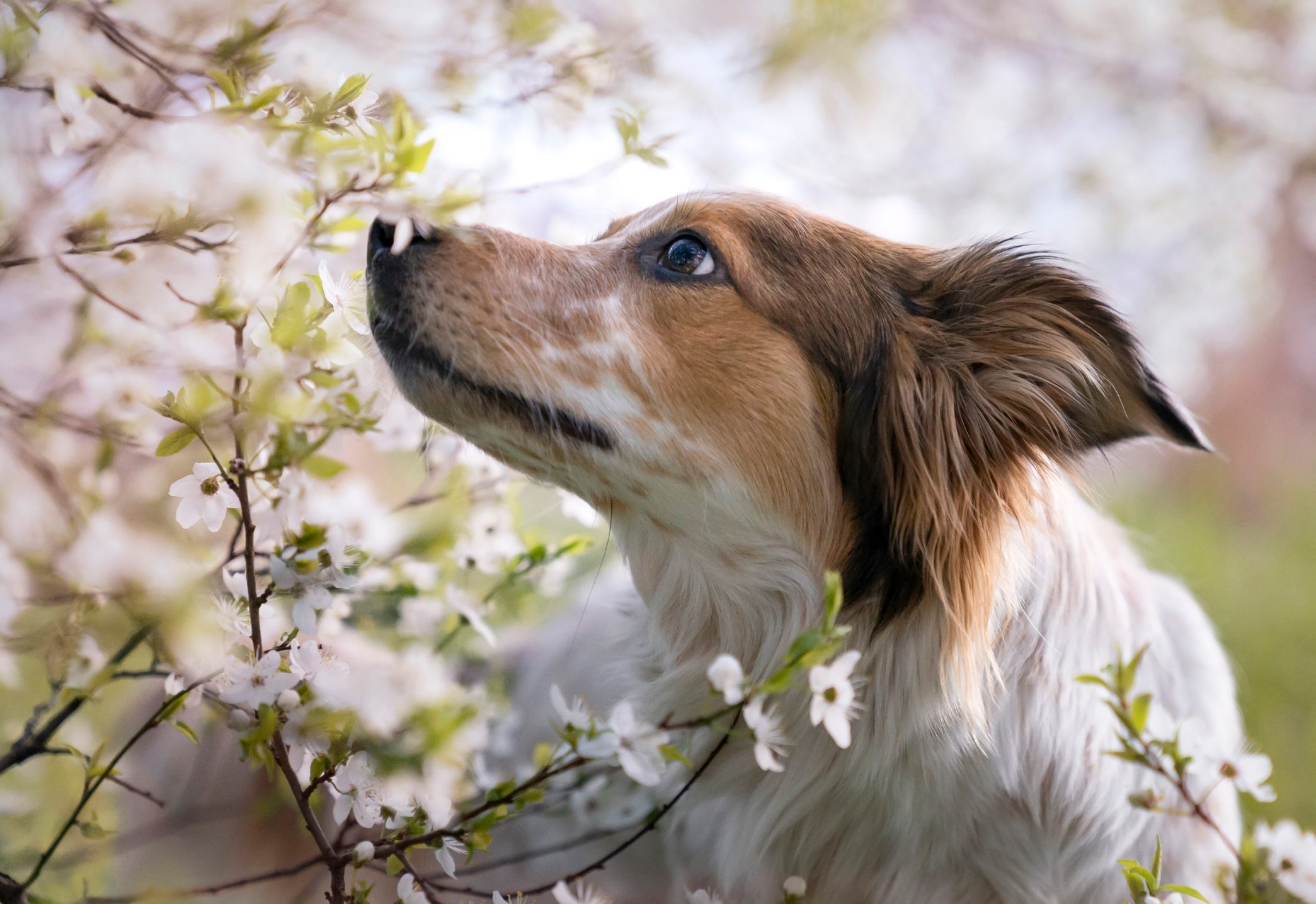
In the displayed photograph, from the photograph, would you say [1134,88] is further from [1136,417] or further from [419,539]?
[419,539]

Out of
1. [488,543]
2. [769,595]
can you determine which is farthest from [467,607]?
[769,595]

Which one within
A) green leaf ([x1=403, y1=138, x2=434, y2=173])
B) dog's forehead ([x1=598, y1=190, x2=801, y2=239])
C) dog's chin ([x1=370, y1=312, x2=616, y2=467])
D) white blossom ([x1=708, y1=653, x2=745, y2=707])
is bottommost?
dog's chin ([x1=370, y1=312, x2=616, y2=467])

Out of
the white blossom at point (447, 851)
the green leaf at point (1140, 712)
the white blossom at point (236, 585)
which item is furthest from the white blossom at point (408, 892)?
the green leaf at point (1140, 712)

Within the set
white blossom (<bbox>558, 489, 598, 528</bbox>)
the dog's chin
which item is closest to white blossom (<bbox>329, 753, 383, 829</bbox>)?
the dog's chin

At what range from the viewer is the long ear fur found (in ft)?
4.62

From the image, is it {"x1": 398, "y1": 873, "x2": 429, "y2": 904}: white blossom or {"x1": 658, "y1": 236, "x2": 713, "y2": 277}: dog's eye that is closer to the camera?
{"x1": 398, "y1": 873, "x2": 429, "y2": 904}: white blossom

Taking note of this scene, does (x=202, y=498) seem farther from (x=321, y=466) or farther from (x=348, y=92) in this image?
(x=348, y=92)

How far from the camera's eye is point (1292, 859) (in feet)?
3.59

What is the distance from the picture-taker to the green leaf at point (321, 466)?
0.99m

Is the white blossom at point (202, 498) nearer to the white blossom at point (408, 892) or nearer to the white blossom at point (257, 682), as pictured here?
the white blossom at point (257, 682)

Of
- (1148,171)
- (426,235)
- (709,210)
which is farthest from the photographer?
(1148,171)

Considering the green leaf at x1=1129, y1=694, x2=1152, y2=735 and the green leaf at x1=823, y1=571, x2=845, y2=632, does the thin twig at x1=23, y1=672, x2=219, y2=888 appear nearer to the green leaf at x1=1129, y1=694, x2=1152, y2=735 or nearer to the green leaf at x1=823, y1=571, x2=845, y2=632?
the green leaf at x1=823, y1=571, x2=845, y2=632

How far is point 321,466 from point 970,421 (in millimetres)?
937

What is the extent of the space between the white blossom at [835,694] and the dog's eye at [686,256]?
28.9 inches
